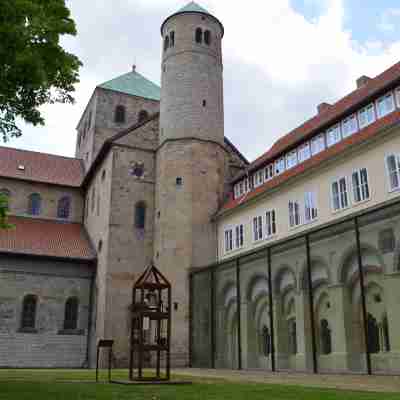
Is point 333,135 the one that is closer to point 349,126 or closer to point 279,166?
point 349,126

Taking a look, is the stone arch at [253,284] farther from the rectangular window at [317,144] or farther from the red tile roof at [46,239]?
the red tile roof at [46,239]

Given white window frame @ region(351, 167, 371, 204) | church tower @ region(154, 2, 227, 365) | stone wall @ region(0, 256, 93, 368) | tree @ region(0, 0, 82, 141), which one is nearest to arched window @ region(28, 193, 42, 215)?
stone wall @ region(0, 256, 93, 368)

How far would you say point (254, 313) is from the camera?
106 feet

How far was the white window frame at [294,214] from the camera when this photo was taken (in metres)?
29.0

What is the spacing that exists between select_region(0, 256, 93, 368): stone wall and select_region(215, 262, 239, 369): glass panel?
10.7m

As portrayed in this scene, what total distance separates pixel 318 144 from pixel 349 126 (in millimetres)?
2568

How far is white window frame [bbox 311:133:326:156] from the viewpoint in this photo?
2952cm

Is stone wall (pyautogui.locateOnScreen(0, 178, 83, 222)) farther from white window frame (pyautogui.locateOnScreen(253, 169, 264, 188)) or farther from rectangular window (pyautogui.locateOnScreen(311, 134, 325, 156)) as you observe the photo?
rectangular window (pyautogui.locateOnScreen(311, 134, 325, 156))

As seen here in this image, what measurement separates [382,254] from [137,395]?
15.0 metres

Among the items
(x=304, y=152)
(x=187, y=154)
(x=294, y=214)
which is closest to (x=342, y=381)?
(x=294, y=214)

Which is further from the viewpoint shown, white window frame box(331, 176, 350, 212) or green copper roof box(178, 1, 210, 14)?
green copper roof box(178, 1, 210, 14)

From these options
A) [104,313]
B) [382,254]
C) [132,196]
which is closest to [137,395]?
[382,254]

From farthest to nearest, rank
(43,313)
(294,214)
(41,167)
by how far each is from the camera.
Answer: (41,167)
(43,313)
(294,214)

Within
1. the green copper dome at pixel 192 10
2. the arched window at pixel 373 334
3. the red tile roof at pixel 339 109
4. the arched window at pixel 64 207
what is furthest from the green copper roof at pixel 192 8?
the arched window at pixel 373 334
